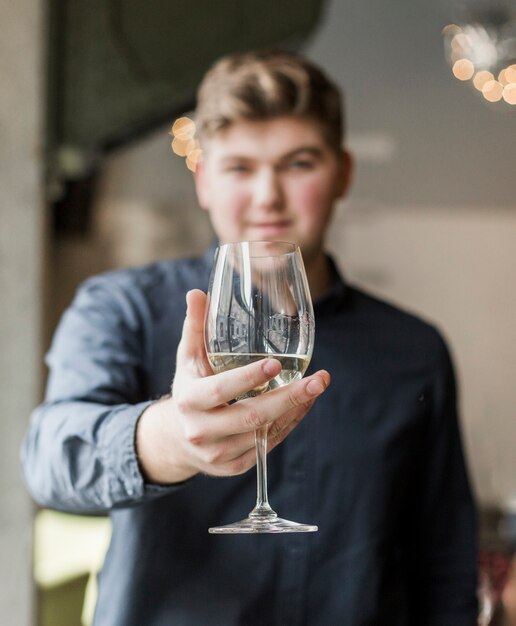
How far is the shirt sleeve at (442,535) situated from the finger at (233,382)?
746 millimetres

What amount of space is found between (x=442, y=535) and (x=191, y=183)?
300cm

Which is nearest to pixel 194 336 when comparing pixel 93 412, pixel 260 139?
pixel 93 412

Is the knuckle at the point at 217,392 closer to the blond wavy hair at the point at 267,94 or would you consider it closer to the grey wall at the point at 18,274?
the blond wavy hair at the point at 267,94

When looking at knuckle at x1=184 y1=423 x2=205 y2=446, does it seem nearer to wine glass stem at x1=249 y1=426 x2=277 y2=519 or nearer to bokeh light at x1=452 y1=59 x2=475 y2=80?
wine glass stem at x1=249 y1=426 x2=277 y2=519

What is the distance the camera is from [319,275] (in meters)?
1.51

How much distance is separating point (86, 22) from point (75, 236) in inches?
37.9

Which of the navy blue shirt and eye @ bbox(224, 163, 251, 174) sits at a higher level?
eye @ bbox(224, 163, 251, 174)

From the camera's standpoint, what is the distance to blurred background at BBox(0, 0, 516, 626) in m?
2.64

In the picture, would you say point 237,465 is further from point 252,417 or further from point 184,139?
point 184,139

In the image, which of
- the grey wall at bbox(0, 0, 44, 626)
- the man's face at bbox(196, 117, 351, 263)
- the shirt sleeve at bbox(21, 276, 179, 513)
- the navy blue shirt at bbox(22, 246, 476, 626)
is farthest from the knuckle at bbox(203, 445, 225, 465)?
the grey wall at bbox(0, 0, 44, 626)

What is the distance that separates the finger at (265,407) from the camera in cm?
74

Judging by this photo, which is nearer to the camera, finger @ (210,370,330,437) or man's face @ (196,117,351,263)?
finger @ (210,370,330,437)

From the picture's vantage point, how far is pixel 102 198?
13.2ft

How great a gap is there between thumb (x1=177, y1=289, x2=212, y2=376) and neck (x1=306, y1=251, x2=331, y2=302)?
0.67 metres
